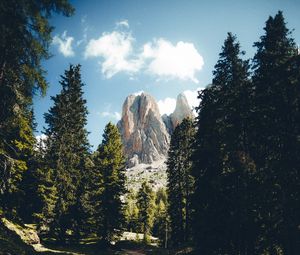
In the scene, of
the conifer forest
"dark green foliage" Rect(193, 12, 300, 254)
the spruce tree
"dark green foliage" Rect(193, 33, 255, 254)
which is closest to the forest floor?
the conifer forest

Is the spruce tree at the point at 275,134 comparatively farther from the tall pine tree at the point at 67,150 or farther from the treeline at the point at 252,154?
the tall pine tree at the point at 67,150

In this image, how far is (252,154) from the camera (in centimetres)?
1798

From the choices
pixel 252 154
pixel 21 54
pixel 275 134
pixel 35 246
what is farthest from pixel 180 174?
pixel 21 54

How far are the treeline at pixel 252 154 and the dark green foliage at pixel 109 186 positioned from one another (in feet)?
41.6

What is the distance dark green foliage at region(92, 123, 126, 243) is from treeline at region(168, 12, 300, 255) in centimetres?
1268

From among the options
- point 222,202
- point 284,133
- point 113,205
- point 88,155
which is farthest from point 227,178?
point 88,155

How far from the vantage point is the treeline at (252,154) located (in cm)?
1502

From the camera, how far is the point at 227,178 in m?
18.2

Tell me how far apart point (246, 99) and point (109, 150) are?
1915cm

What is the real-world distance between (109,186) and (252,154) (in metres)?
18.4

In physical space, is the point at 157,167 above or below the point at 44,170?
above

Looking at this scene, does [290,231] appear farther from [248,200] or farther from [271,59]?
[271,59]

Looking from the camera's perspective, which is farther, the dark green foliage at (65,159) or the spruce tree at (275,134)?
the dark green foliage at (65,159)

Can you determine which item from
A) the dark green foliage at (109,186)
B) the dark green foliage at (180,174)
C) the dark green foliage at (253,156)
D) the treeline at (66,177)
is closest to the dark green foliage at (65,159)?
the treeline at (66,177)
